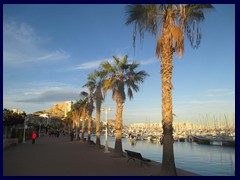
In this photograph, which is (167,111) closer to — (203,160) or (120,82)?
(120,82)

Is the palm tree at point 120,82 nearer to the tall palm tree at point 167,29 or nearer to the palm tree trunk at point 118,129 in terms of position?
the palm tree trunk at point 118,129

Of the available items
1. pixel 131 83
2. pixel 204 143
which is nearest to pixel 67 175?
pixel 131 83

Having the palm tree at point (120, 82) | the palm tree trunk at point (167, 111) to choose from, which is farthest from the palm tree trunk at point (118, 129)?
the palm tree trunk at point (167, 111)

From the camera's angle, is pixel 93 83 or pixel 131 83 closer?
pixel 131 83

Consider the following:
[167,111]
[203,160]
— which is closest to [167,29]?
[167,111]

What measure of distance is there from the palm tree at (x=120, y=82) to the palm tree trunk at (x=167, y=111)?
783 centimetres

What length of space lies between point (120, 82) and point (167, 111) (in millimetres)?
8957

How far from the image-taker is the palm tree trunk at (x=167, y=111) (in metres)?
9.47

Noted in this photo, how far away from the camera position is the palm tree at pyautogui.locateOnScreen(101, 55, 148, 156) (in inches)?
704

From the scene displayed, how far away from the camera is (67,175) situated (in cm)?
946

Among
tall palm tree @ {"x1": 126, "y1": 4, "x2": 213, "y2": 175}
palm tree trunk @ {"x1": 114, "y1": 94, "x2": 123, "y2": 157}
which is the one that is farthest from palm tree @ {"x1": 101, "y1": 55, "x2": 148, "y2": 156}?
tall palm tree @ {"x1": 126, "y1": 4, "x2": 213, "y2": 175}

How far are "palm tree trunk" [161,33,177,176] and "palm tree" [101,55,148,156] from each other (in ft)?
25.7
